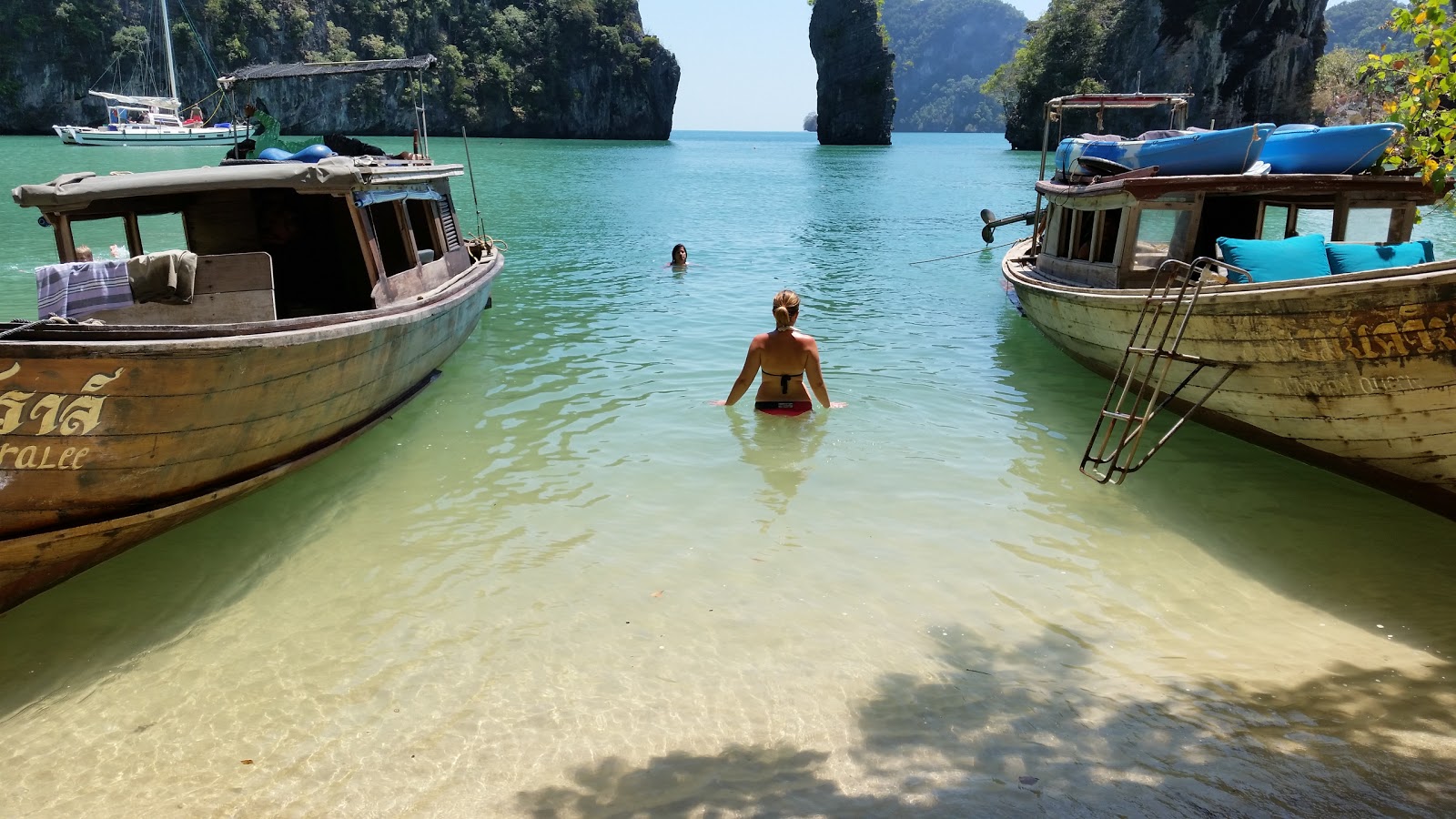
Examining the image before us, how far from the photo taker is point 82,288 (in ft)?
20.5

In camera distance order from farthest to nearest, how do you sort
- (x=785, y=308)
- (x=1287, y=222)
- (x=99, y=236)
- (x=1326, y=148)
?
(x=99, y=236), (x=1287, y=222), (x=1326, y=148), (x=785, y=308)

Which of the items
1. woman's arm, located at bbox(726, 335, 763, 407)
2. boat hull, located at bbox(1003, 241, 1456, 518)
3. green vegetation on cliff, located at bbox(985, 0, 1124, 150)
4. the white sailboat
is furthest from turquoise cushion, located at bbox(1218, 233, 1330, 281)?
green vegetation on cliff, located at bbox(985, 0, 1124, 150)

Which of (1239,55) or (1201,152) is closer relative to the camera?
(1201,152)

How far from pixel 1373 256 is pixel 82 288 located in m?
10.8

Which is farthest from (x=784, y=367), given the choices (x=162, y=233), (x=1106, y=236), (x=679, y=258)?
(x=162, y=233)

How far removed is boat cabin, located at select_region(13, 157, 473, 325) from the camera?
7008 millimetres

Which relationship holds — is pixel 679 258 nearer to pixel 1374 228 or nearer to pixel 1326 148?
pixel 1326 148

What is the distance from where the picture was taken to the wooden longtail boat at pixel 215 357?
15.5 ft

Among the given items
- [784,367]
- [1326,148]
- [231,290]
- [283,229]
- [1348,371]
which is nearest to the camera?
[1348,371]

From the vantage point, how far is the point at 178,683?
454 cm

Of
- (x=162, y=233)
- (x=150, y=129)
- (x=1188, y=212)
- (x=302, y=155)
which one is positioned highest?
(x=150, y=129)

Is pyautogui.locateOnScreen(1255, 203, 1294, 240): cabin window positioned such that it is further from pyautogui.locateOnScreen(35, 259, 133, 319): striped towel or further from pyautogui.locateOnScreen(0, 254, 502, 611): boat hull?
pyautogui.locateOnScreen(35, 259, 133, 319): striped towel

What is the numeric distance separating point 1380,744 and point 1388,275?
3.39m

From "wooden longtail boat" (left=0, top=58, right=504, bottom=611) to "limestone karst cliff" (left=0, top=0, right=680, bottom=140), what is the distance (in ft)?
257
